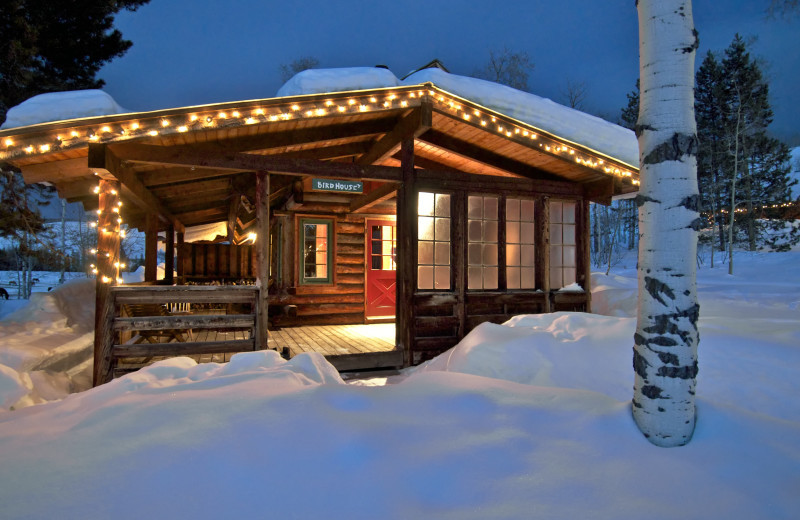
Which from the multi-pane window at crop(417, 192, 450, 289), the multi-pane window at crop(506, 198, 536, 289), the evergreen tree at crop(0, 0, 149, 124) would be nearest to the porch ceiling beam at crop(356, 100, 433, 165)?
the multi-pane window at crop(417, 192, 450, 289)

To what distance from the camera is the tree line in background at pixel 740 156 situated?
77.3ft

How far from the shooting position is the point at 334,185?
682 cm

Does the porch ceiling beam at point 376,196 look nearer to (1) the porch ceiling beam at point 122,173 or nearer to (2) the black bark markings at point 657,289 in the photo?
(1) the porch ceiling beam at point 122,173

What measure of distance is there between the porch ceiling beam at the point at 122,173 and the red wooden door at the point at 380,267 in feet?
15.9

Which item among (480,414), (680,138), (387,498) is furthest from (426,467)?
(680,138)

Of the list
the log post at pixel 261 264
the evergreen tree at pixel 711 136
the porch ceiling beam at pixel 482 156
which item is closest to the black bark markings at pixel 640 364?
the log post at pixel 261 264

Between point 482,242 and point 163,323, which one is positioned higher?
point 482,242

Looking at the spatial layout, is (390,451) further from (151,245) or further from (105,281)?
(151,245)

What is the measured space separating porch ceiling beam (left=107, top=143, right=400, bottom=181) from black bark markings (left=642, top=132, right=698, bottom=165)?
481 cm

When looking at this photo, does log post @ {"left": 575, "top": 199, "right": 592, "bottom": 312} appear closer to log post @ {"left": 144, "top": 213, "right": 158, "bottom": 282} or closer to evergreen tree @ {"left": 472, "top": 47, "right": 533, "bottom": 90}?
log post @ {"left": 144, "top": 213, "right": 158, "bottom": 282}

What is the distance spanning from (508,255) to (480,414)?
18.4ft

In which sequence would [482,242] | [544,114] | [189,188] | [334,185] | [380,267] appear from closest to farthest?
[334,185] < [544,114] < [482,242] < [189,188] < [380,267]

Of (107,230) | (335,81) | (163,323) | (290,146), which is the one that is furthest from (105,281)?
(335,81)

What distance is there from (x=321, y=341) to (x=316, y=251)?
298 cm
